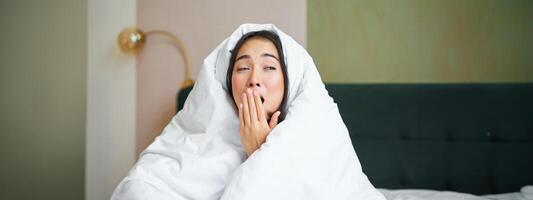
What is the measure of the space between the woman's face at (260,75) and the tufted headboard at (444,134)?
53cm

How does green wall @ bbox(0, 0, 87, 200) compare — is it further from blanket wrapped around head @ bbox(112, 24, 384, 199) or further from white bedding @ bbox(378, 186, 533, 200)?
white bedding @ bbox(378, 186, 533, 200)

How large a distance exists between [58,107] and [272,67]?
3.88 feet

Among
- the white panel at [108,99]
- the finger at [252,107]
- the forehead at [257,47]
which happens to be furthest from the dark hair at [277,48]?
the white panel at [108,99]

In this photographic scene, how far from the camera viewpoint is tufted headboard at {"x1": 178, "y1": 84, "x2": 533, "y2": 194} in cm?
128

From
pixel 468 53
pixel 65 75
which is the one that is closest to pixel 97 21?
pixel 65 75

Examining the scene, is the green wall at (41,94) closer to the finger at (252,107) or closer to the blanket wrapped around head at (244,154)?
the blanket wrapped around head at (244,154)

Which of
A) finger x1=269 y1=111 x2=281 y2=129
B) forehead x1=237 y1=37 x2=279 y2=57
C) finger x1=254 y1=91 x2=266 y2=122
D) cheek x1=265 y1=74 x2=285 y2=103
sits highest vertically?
forehead x1=237 y1=37 x2=279 y2=57

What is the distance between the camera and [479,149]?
1.31m

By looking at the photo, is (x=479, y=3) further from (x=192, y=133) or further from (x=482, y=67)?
(x=192, y=133)

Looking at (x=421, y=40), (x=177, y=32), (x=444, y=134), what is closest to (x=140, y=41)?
(x=177, y=32)

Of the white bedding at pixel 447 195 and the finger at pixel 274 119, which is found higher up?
the finger at pixel 274 119

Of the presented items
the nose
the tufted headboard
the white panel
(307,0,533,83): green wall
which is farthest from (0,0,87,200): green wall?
the tufted headboard

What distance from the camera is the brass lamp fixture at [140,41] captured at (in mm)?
1669

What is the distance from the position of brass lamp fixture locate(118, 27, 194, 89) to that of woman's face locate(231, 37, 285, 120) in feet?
2.30
